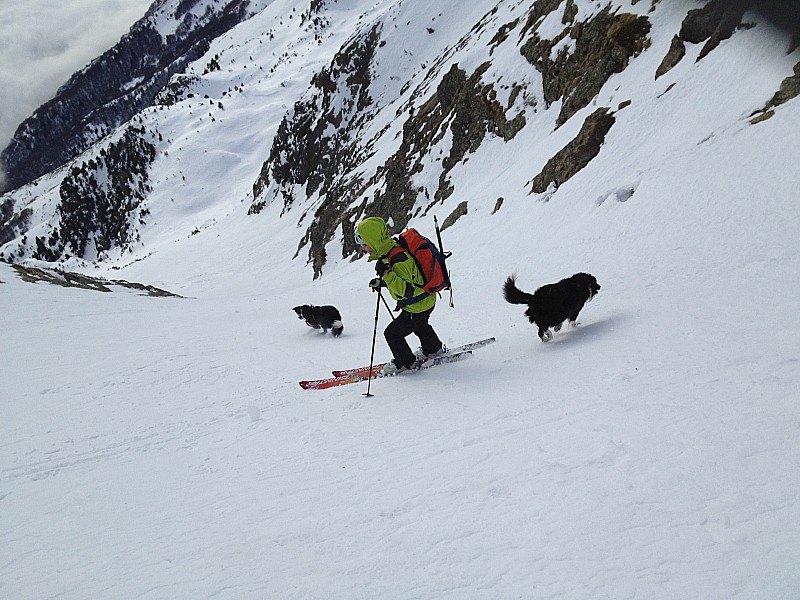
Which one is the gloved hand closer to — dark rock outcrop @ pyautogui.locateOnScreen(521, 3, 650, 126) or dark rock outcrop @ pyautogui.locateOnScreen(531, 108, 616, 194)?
dark rock outcrop @ pyautogui.locateOnScreen(531, 108, 616, 194)

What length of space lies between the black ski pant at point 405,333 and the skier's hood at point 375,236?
3.24 feet

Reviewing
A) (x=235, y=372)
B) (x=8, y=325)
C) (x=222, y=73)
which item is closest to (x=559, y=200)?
(x=235, y=372)

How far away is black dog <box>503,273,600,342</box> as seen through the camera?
20.0 feet

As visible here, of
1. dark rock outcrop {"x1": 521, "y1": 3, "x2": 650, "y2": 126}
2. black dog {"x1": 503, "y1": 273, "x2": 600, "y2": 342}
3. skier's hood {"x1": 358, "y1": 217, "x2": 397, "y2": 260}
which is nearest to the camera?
skier's hood {"x1": 358, "y1": 217, "x2": 397, "y2": 260}

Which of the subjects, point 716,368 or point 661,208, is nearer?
point 716,368

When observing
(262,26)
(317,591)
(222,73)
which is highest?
(262,26)

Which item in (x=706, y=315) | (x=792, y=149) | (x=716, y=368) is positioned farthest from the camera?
(x=792, y=149)

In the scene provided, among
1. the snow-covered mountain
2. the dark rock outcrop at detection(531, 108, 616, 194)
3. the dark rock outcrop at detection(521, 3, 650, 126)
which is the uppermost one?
the dark rock outcrop at detection(521, 3, 650, 126)

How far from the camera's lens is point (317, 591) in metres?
2.70

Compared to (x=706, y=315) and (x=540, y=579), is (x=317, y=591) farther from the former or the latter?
(x=706, y=315)

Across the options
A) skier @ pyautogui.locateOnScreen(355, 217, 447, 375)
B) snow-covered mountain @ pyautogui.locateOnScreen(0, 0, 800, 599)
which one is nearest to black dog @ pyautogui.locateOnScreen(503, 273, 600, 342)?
snow-covered mountain @ pyautogui.locateOnScreen(0, 0, 800, 599)

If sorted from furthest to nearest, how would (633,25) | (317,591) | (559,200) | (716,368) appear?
1. (633,25)
2. (559,200)
3. (716,368)
4. (317,591)

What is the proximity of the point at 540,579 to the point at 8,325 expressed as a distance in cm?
1498

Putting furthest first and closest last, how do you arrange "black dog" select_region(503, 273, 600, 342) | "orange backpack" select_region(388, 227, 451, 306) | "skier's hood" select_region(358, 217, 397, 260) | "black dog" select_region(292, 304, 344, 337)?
1. "black dog" select_region(292, 304, 344, 337)
2. "black dog" select_region(503, 273, 600, 342)
3. "orange backpack" select_region(388, 227, 451, 306)
4. "skier's hood" select_region(358, 217, 397, 260)
